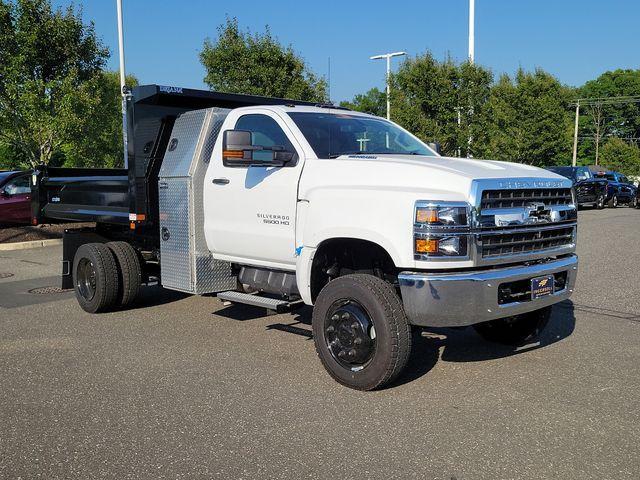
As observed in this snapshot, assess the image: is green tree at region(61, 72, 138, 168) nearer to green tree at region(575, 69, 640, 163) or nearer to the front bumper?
the front bumper

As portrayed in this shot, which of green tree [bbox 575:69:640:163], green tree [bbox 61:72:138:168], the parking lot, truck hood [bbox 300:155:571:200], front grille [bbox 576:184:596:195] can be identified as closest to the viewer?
the parking lot

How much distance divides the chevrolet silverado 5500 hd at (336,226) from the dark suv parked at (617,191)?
2602 centimetres

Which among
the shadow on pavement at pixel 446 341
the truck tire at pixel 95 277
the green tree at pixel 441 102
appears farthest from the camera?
the green tree at pixel 441 102

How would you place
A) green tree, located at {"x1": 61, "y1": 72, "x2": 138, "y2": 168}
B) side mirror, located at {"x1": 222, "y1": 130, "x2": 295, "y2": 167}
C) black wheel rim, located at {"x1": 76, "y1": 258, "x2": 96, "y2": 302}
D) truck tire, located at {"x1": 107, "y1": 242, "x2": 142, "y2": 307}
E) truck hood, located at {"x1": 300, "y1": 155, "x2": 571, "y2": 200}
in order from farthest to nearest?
green tree, located at {"x1": 61, "y1": 72, "x2": 138, "y2": 168} < black wheel rim, located at {"x1": 76, "y1": 258, "x2": 96, "y2": 302} < truck tire, located at {"x1": 107, "y1": 242, "x2": 142, "y2": 307} < side mirror, located at {"x1": 222, "y1": 130, "x2": 295, "y2": 167} < truck hood, located at {"x1": 300, "y1": 155, "x2": 571, "y2": 200}

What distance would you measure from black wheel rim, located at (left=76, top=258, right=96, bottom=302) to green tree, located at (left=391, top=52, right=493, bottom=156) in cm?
1733

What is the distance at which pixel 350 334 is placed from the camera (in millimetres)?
4750

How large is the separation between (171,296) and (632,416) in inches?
235

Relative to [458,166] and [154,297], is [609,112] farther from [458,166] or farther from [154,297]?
[458,166]

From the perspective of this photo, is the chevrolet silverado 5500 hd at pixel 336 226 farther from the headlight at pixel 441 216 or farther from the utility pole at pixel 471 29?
the utility pole at pixel 471 29

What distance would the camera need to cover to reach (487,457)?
364 cm

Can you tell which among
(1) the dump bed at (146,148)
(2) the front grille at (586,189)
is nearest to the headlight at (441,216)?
(1) the dump bed at (146,148)

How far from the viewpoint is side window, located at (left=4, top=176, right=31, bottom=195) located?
1641 cm

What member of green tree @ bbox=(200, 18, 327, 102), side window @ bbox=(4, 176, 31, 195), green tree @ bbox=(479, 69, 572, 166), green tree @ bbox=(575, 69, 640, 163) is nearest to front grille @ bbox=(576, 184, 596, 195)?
green tree @ bbox=(479, 69, 572, 166)

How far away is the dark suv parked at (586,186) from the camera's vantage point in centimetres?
2678
